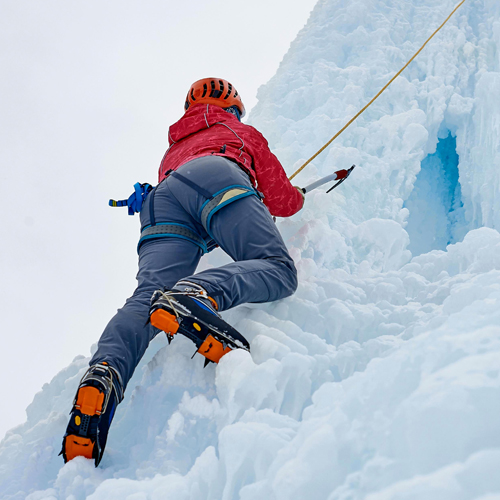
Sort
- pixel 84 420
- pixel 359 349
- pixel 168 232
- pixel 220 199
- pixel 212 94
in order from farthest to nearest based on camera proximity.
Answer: pixel 212 94, pixel 168 232, pixel 220 199, pixel 359 349, pixel 84 420

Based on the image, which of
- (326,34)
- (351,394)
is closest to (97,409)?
(351,394)

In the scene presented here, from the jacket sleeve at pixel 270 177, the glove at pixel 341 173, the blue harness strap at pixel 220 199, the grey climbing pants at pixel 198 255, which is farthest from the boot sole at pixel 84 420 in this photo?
the glove at pixel 341 173

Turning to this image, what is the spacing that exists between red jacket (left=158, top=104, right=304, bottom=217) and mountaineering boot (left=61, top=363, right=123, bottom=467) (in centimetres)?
104

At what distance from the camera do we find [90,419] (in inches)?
43.6

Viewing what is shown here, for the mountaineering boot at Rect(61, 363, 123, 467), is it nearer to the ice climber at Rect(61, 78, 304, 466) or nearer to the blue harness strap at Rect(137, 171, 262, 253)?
the ice climber at Rect(61, 78, 304, 466)

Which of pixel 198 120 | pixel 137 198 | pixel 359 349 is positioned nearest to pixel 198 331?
pixel 359 349

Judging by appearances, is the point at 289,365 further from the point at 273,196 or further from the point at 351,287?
the point at 273,196

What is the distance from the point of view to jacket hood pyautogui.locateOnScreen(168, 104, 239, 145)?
210 cm

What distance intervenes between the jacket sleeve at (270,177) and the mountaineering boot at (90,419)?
1.19 metres

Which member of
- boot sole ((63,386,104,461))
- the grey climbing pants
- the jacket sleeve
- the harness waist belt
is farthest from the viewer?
the jacket sleeve

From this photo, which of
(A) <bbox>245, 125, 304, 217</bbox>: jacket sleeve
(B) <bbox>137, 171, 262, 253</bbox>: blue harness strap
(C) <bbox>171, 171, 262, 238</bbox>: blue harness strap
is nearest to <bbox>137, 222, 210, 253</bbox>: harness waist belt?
(B) <bbox>137, 171, 262, 253</bbox>: blue harness strap

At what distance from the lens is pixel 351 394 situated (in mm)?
835

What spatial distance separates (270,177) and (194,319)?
41.3 inches

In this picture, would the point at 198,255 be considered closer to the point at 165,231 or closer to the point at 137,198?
the point at 165,231
